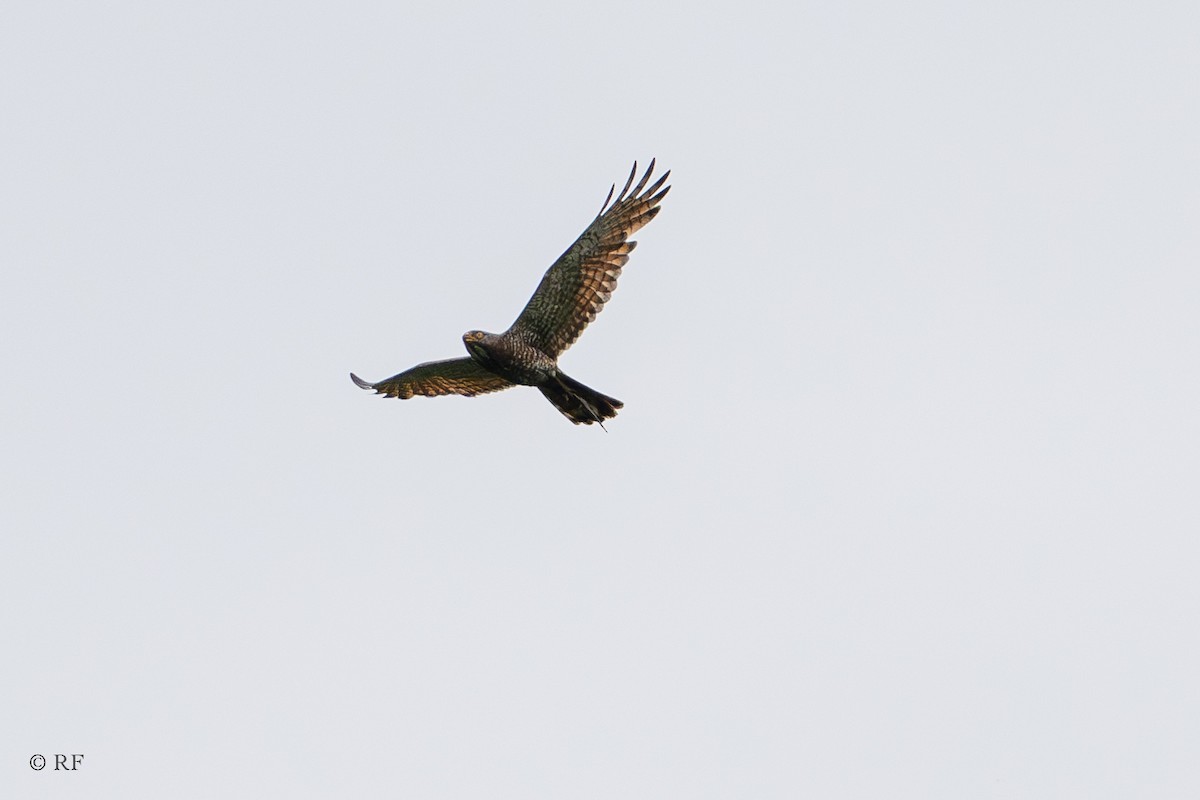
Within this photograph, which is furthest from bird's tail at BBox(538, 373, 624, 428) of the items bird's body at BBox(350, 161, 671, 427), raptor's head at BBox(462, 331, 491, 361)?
raptor's head at BBox(462, 331, 491, 361)

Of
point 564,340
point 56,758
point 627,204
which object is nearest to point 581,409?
point 564,340

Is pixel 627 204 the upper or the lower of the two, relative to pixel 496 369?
upper

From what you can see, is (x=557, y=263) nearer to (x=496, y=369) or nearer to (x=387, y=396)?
(x=496, y=369)

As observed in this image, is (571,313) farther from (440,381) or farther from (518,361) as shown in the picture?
(440,381)

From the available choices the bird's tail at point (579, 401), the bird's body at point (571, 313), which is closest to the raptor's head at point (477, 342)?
the bird's body at point (571, 313)

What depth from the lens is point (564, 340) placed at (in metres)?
27.5

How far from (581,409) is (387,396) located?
309cm

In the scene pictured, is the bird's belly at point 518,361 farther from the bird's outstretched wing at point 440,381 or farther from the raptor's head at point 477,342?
the bird's outstretched wing at point 440,381

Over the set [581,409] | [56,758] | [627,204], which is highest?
[627,204]

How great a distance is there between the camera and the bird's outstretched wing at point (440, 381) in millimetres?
28297

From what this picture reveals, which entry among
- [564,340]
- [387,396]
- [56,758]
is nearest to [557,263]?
[564,340]

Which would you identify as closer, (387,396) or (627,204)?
(627,204)

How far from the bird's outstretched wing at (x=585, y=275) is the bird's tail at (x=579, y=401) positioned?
1.41ft

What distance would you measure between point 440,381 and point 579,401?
2.39 metres
